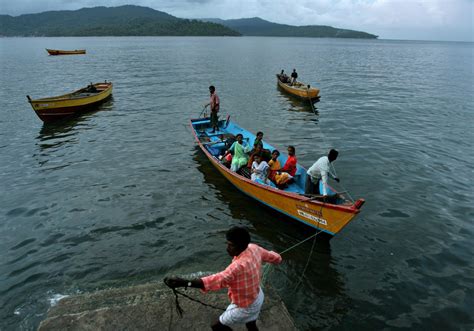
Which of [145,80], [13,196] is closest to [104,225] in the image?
[13,196]

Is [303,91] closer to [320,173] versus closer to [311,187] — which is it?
[311,187]

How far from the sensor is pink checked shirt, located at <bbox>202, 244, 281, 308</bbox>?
3.94 meters

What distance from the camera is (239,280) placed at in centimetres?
404

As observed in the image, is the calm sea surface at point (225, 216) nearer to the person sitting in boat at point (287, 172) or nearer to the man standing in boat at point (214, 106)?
the person sitting in boat at point (287, 172)

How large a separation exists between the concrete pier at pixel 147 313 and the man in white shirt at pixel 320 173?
428cm

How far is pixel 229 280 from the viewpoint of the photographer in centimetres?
398

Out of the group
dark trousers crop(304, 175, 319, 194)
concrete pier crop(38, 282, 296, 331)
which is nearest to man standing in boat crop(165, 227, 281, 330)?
concrete pier crop(38, 282, 296, 331)

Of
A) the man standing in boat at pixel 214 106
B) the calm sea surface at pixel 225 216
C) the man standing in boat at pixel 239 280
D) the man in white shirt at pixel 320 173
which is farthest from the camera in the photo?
the man standing in boat at pixel 214 106

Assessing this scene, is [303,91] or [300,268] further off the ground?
[303,91]

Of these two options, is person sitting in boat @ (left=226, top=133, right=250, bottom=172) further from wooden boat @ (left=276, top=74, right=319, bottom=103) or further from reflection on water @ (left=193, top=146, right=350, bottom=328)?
wooden boat @ (left=276, top=74, right=319, bottom=103)

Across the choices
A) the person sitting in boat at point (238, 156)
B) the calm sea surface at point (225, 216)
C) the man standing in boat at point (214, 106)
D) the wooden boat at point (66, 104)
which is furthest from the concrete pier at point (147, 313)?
the wooden boat at point (66, 104)

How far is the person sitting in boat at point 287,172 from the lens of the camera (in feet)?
39.1

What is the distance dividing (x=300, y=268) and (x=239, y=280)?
5.76 meters

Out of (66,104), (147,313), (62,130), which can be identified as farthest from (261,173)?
(66,104)
